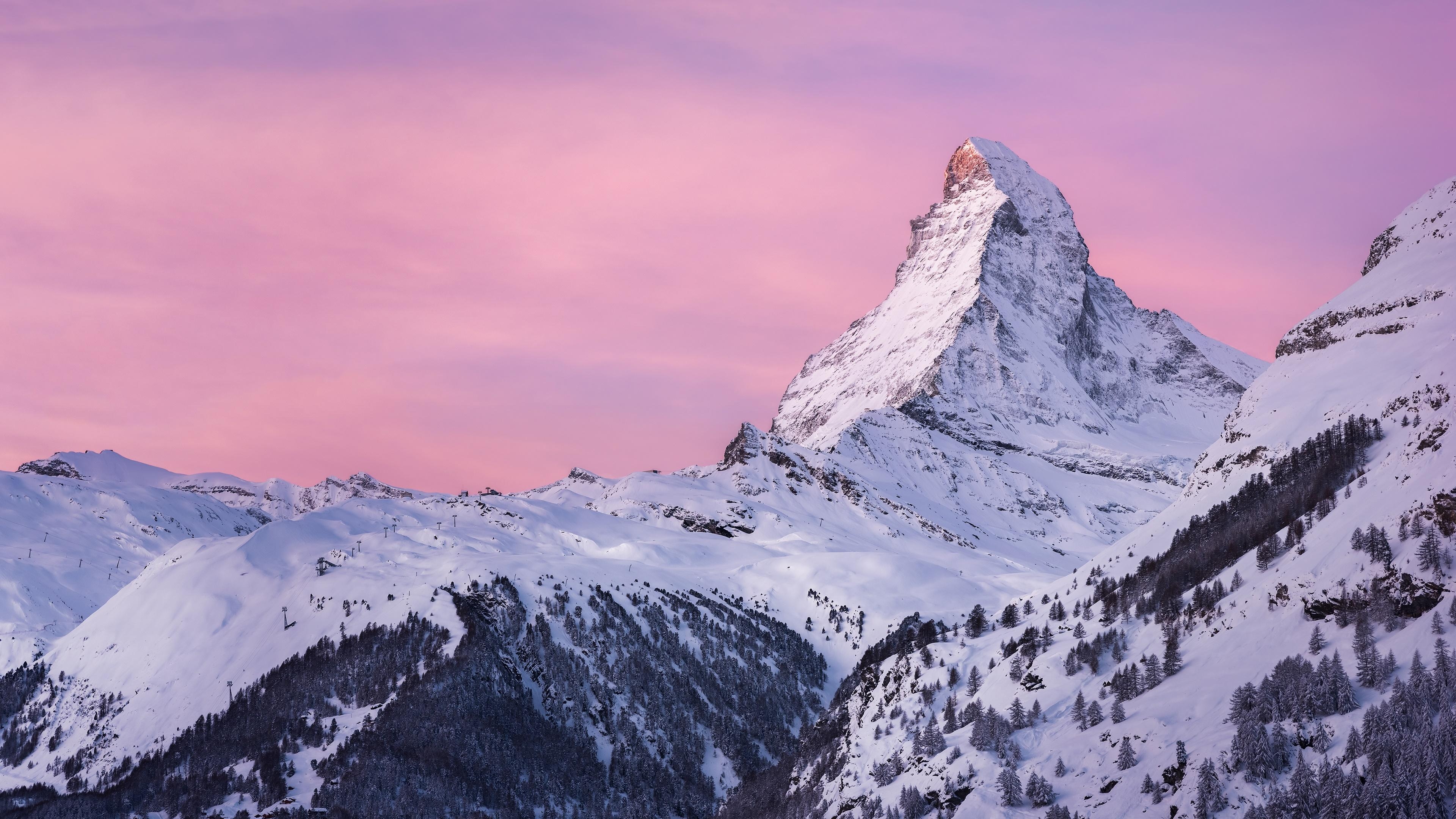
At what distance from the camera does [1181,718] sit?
11462 centimetres

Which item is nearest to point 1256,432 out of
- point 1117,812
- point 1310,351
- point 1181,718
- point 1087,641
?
point 1310,351

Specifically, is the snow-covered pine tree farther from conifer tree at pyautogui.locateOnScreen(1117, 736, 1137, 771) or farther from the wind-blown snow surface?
conifer tree at pyautogui.locateOnScreen(1117, 736, 1137, 771)

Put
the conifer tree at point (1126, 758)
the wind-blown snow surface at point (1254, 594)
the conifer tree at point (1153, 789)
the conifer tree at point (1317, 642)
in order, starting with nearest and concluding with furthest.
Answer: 1. the conifer tree at point (1153, 789)
2. the conifer tree at point (1317, 642)
3. the wind-blown snow surface at point (1254, 594)
4. the conifer tree at point (1126, 758)

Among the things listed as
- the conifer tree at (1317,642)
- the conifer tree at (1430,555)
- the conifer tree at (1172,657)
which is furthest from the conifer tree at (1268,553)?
the conifer tree at (1430,555)

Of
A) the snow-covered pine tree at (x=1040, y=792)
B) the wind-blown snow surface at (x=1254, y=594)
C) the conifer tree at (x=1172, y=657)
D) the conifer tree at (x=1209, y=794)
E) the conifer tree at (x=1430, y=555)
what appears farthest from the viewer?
the conifer tree at (x=1172, y=657)

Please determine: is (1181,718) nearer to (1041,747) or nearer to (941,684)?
(1041,747)

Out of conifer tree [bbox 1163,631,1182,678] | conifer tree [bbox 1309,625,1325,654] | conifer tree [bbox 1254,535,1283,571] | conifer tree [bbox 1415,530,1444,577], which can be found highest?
conifer tree [bbox 1415,530,1444,577]

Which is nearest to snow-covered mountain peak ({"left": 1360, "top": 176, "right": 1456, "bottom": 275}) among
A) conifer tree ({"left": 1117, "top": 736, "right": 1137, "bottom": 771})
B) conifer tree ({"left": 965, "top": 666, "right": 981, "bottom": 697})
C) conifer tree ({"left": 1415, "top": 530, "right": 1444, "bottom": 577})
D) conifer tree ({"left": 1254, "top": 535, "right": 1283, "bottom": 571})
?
conifer tree ({"left": 1254, "top": 535, "right": 1283, "bottom": 571})

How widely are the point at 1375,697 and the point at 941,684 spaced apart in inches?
2842

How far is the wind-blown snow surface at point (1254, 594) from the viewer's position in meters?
111

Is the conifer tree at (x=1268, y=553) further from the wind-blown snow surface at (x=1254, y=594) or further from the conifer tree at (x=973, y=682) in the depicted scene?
the conifer tree at (x=973, y=682)

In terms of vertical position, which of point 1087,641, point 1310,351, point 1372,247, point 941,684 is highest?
point 1372,247

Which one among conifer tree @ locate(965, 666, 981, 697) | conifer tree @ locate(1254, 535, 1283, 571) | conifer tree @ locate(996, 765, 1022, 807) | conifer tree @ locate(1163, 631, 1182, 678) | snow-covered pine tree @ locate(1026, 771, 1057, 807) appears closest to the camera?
snow-covered pine tree @ locate(1026, 771, 1057, 807)

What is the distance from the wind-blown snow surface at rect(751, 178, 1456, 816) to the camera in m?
111
